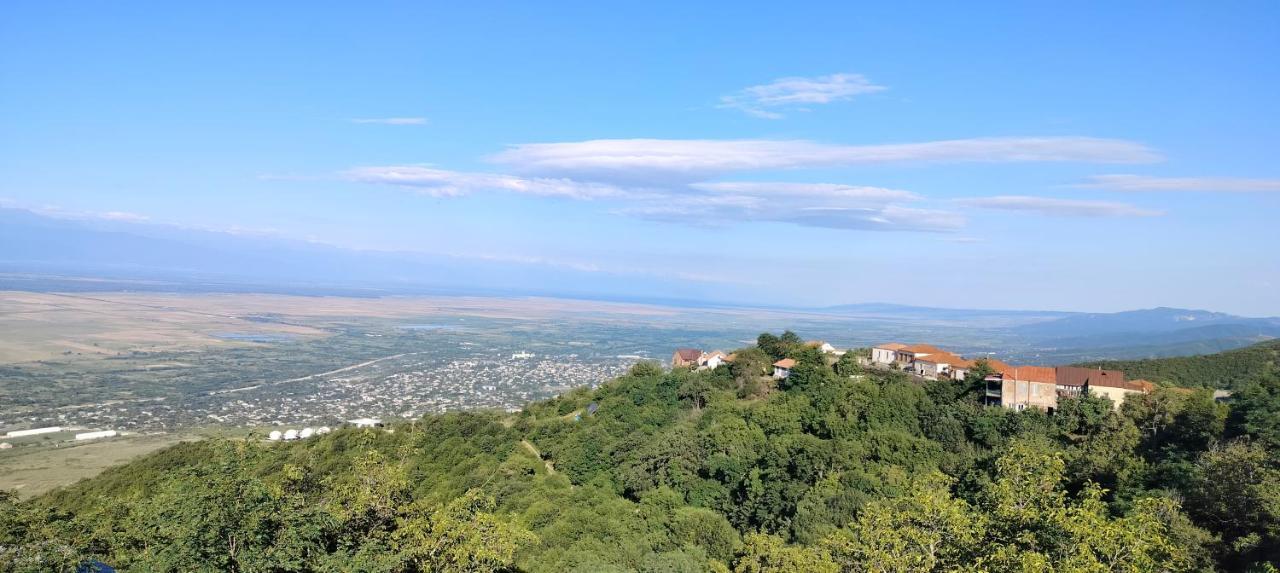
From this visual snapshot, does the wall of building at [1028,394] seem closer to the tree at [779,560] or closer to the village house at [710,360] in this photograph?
the village house at [710,360]

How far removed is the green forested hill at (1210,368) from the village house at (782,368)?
1770cm

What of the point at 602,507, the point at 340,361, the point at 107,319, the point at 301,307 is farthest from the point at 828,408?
the point at 301,307

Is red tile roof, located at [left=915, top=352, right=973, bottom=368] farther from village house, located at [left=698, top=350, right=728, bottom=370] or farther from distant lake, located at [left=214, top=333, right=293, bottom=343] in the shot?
distant lake, located at [left=214, top=333, right=293, bottom=343]

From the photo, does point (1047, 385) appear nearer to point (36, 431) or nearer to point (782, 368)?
point (782, 368)

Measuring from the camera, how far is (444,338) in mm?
98625

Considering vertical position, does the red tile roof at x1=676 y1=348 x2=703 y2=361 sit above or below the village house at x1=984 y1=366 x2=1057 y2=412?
below

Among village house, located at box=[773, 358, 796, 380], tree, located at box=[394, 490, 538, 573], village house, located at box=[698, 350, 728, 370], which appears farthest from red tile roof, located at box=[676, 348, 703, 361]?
tree, located at box=[394, 490, 538, 573]

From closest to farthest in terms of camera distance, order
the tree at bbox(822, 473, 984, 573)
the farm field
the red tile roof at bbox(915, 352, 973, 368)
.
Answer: the tree at bbox(822, 473, 984, 573)
the farm field
the red tile roof at bbox(915, 352, 973, 368)

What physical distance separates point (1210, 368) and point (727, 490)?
3278 cm

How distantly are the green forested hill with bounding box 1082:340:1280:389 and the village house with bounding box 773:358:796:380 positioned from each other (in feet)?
58.1

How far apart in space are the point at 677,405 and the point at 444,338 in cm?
6583

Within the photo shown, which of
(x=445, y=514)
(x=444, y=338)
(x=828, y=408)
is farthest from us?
(x=444, y=338)

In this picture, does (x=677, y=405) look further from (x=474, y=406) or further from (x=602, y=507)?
(x=474, y=406)

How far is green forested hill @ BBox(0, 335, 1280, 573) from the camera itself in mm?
13008
